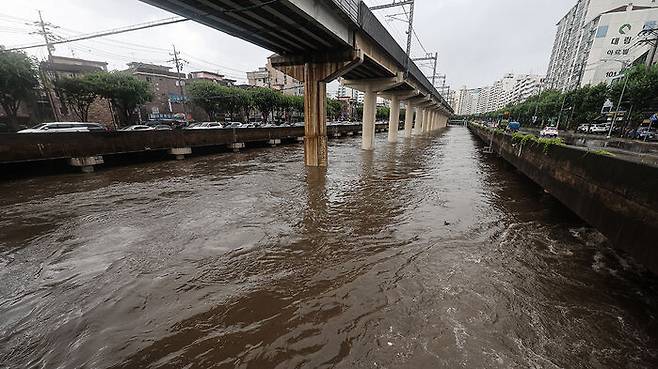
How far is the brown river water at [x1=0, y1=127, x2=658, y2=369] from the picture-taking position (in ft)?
10.2

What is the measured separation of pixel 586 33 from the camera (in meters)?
74.4

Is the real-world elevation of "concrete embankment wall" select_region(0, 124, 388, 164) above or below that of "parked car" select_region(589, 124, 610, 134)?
above

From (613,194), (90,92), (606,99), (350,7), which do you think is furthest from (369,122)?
(606,99)

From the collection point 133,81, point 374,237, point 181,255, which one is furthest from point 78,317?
point 133,81

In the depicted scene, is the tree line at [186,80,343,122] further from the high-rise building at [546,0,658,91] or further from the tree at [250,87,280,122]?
the high-rise building at [546,0,658,91]

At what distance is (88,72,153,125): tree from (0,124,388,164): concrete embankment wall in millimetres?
20102

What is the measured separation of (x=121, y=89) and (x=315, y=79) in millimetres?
28488

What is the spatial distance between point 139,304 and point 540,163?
518 inches

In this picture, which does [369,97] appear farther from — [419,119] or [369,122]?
[419,119]

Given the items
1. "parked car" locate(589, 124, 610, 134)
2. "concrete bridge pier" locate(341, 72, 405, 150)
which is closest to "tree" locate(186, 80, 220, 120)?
"concrete bridge pier" locate(341, 72, 405, 150)

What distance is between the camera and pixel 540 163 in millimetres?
10469

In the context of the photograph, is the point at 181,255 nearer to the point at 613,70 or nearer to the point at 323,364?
the point at 323,364

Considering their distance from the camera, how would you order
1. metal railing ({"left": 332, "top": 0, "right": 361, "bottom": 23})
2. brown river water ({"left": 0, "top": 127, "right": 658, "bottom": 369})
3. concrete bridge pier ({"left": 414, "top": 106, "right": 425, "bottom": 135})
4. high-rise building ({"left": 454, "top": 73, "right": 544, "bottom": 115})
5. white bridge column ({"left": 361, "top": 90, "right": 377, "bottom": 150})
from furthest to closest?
1. high-rise building ({"left": 454, "top": 73, "right": 544, "bottom": 115})
2. concrete bridge pier ({"left": 414, "top": 106, "right": 425, "bottom": 135})
3. white bridge column ({"left": 361, "top": 90, "right": 377, "bottom": 150})
4. metal railing ({"left": 332, "top": 0, "right": 361, "bottom": 23})
5. brown river water ({"left": 0, "top": 127, "right": 658, "bottom": 369})

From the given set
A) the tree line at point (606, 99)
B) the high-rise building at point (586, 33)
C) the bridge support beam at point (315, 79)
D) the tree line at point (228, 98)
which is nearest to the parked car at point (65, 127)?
the bridge support beam at point (315, 79)
